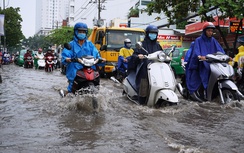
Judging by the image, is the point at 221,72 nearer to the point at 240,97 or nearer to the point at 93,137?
the point at 240,97

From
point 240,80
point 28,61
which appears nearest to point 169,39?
point 28,61

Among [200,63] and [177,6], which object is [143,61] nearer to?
[200,63]

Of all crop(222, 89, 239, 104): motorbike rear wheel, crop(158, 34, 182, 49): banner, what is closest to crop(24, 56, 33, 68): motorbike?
crop(158, 34, 182, 49): banner

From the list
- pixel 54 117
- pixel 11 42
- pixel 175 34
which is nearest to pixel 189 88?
pixel 54 117

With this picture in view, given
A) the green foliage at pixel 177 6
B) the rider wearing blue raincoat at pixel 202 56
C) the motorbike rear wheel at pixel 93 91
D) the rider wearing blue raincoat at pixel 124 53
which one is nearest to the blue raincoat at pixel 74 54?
the motorbike rear wheel at pixel 93 91

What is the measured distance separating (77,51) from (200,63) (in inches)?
103

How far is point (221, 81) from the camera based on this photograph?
6480mm

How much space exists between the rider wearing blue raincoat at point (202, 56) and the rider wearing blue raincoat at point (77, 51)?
2124 mm

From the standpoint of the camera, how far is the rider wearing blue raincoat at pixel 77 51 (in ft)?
19.6

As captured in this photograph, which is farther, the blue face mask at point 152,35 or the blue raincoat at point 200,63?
the blue raincoat at point 200,63

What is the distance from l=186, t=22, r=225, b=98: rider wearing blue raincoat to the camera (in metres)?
6.96

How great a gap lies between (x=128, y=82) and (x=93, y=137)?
3.20 metres

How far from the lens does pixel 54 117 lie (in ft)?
17.8

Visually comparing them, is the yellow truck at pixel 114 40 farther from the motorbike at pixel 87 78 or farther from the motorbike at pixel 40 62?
the motorbike at pixel 40 62
